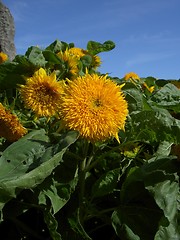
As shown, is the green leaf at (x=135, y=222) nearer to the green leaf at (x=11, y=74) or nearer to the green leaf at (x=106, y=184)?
the green leaf at (x=106, y=184)

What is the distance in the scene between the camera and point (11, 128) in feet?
5.43

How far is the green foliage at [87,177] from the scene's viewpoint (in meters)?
1.43

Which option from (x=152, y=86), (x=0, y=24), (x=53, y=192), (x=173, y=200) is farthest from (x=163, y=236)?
(x=0, y=24)

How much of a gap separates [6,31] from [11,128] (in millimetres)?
4850

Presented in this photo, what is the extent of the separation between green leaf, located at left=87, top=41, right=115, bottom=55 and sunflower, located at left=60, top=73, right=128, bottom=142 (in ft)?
3.15

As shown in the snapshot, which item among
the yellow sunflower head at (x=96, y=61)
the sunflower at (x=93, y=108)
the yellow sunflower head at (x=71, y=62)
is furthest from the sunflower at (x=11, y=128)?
the yellow sunflower head at (x=96, y=61)

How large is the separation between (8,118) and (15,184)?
0.45 metres

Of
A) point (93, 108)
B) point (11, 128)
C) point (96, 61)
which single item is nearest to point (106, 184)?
point (93, 108)

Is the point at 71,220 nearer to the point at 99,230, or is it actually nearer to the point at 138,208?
the point at 138,208

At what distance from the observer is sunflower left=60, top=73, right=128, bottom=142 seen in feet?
4.72

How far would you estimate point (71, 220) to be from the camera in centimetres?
153

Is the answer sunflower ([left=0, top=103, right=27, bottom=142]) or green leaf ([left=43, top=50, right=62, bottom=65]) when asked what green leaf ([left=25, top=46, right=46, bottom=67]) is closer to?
green leaf ([left=43, top=50, right=62, bottom=65])

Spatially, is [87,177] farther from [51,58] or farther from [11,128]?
[51,58]

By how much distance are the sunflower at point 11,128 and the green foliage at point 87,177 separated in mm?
64
